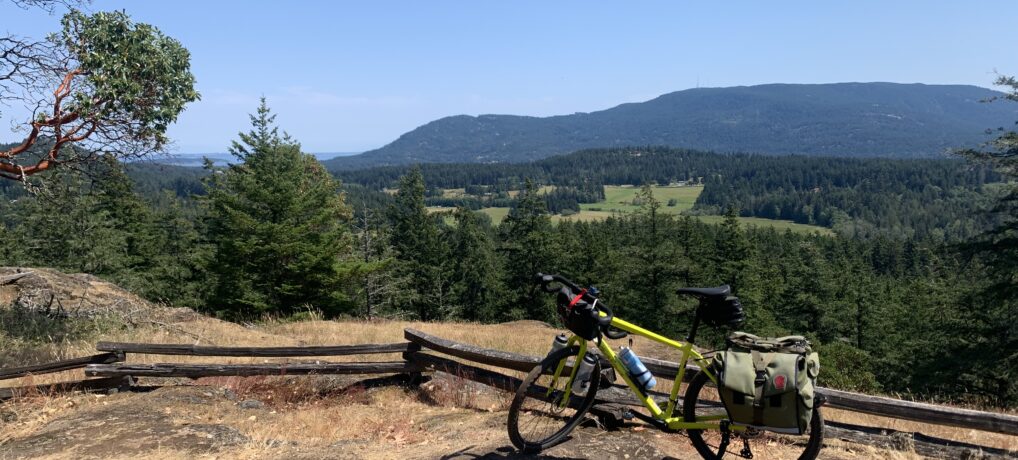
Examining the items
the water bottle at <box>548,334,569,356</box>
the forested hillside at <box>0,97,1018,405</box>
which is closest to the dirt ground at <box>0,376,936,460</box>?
the water bottle at <box>548,334,569,356</box>

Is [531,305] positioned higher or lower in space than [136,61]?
lower

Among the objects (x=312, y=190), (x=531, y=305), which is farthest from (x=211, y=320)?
(x=531, y=305)

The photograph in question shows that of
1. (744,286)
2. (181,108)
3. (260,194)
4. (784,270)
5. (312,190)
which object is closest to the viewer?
(181,108)

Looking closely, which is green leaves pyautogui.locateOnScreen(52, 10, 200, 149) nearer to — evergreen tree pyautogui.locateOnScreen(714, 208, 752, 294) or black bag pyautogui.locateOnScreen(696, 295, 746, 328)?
black bag pyautogui.locateOnScreen(696, 295, 746, 328)

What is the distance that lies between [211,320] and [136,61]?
27.8 feet

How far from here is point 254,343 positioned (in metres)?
12.1

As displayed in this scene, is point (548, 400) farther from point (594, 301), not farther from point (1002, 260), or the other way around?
point (1002, 260)

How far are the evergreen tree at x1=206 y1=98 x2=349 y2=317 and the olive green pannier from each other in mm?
21761

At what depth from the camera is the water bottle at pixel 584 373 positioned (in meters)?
4.72

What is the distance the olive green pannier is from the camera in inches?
147

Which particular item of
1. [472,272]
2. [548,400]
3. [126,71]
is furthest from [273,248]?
[472,272]

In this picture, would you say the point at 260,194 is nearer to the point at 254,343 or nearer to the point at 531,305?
the point at 254,343

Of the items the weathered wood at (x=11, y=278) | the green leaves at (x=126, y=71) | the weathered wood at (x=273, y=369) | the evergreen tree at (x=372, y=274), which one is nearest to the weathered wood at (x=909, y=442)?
the weathered wood at (x=273, y=369)

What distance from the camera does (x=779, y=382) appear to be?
12.3 feet
